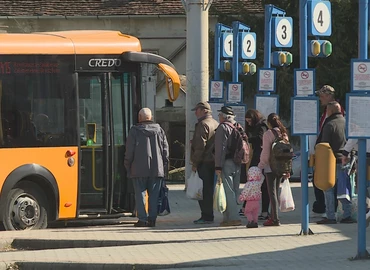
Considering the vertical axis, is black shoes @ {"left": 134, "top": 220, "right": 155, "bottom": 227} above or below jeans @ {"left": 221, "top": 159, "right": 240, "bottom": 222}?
below

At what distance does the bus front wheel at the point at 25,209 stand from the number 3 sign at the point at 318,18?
179 inches

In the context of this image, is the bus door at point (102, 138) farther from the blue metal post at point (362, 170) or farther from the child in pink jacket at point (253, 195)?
the blue metal post at point (362, 170)

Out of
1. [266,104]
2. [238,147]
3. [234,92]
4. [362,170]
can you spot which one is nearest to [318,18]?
[238,147]

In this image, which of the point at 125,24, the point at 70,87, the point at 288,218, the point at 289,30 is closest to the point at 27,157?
the point at 70,87

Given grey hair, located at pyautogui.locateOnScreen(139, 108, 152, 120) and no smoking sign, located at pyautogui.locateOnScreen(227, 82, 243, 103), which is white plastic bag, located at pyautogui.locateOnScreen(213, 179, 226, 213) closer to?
grey hair, located at pyautogui.locateOnScreen(139, 108, 152, 120)

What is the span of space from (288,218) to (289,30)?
391cm

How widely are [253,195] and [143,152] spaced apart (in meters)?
1.70

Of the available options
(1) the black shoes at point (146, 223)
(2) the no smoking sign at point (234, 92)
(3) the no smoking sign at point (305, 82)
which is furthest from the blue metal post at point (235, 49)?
(3) the no smoking sign at point (305, 82)

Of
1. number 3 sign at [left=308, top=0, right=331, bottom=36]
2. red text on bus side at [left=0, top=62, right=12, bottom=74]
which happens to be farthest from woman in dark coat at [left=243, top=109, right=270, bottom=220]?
red text on bus side at [left=0, top=62, right=12, bottom=74]

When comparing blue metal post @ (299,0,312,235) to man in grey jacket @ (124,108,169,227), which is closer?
blue metal post @ (299,0,312,235)

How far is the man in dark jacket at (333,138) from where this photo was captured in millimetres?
14953

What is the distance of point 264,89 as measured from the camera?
61.0 ft

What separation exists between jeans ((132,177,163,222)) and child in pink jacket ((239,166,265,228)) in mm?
1271

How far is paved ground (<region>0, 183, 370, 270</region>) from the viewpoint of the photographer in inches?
451
